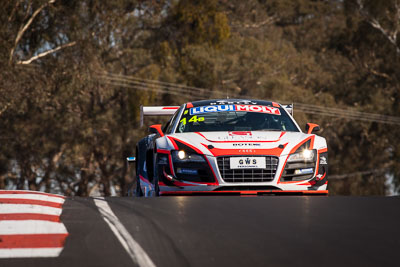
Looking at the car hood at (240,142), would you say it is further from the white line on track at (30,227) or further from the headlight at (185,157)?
the white line on track at (30,227)

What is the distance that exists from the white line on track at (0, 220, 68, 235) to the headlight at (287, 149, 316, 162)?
11.6ft

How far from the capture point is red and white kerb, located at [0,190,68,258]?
5.59 metres

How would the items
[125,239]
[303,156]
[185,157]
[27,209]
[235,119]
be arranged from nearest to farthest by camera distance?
1. [125,239]
2. [27,209]
3. [185,157]
4. [303,156]
5. [235,119]

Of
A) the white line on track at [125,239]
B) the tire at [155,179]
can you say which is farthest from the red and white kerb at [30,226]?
the tire at [155,179]

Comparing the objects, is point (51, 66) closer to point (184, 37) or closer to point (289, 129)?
point (184, 37)

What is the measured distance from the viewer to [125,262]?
5250 millimetres

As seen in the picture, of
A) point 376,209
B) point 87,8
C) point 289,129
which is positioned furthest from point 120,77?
point 376,209

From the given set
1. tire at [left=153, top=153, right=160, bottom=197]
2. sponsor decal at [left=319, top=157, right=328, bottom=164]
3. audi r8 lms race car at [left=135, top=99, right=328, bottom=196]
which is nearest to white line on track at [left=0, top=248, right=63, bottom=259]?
audi r8 lms race car at [left=135, top=99, right=328, bottom=196]

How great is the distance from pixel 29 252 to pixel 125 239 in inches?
29.0

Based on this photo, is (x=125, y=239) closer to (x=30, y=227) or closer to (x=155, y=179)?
(x=30, y=227)

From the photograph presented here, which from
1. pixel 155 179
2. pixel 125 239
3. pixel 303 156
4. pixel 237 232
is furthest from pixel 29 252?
pixel 303 156

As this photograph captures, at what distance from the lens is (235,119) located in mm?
10805

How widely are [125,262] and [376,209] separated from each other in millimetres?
3228

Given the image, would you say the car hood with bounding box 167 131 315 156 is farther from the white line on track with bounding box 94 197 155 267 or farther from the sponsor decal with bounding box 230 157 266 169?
the white line on track with bounding box 94 197 155 267
